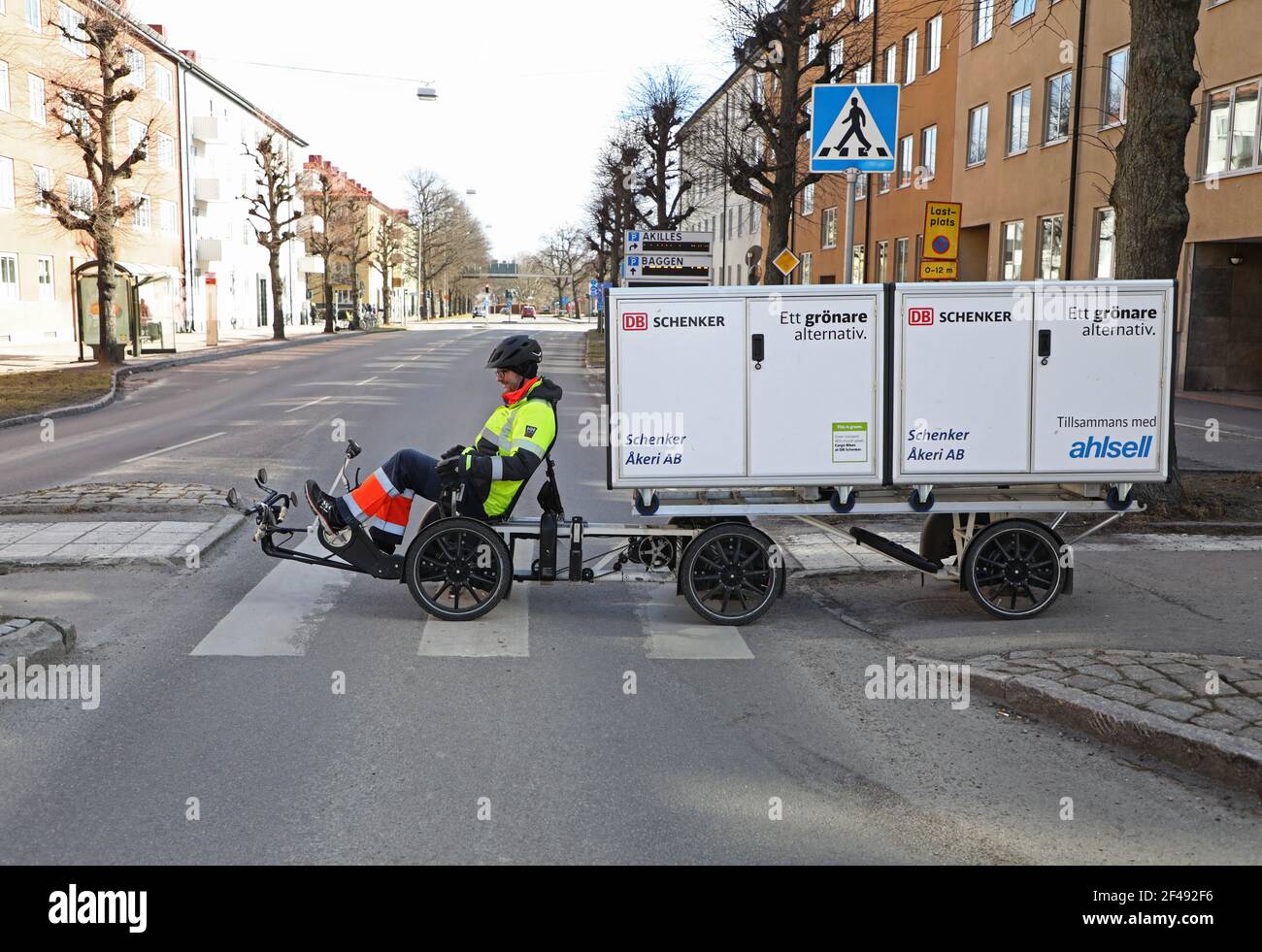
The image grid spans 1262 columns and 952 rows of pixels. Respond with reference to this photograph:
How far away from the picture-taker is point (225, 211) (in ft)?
217

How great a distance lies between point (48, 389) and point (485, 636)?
20294 millimetres

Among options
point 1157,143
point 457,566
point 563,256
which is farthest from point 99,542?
point 563,256

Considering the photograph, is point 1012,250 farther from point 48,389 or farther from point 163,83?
point 163,83

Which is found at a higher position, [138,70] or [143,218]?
[138,70]

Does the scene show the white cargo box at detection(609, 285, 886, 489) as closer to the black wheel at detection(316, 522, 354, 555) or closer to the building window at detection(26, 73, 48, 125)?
the black wheel at detection(316, 522, 354, 555)

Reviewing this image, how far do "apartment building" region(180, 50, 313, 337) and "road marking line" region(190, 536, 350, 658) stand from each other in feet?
168

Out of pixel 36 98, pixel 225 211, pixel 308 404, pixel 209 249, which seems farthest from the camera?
pixel 225 211

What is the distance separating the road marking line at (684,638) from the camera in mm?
6289

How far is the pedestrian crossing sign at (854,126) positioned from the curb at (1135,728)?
19.2ft

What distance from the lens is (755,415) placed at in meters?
6.64

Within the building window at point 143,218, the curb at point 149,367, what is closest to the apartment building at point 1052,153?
the curb at point 149,367

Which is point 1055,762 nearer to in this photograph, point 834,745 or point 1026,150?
point 834,745

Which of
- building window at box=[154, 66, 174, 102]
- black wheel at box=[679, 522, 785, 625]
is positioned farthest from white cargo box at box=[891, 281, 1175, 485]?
building window at box=[154, 66, 174, 102]
